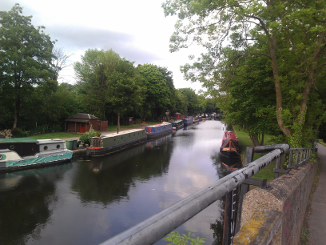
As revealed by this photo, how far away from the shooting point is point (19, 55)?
2203 centimetres

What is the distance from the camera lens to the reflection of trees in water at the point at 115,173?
1270 centimetres

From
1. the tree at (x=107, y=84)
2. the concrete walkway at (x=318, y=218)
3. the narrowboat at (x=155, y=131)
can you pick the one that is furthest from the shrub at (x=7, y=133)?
the concrete walkway at (x=318, y=218)

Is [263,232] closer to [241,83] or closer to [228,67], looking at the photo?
[228,67]

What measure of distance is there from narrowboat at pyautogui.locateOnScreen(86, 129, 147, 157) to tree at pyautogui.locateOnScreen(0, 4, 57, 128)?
8852 mm

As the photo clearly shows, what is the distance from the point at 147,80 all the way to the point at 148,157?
30799mm

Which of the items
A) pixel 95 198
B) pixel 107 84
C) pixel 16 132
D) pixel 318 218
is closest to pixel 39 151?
pixel 95 198

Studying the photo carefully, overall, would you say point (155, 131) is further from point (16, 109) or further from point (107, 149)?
point (16, 109)

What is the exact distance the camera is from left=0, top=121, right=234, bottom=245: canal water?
891 cm

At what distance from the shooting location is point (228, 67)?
36.2ft

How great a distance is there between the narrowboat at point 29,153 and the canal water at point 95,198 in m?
0.72

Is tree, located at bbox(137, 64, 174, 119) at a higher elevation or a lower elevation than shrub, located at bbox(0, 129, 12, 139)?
higher

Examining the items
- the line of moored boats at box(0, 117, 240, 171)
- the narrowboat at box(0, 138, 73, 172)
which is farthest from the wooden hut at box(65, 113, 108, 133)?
the narrowboat at box(0, 138, 73, 172)

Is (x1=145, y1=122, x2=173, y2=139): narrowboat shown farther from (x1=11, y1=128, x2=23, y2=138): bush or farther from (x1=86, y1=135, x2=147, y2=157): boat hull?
(x1=11, y1=128, x2=23, y2=138): bush

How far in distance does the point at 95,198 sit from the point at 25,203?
132 inches
